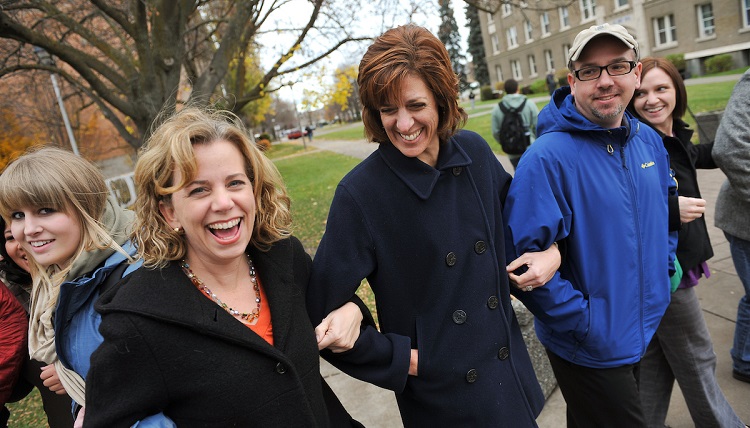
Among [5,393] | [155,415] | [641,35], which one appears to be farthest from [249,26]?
[641,35]

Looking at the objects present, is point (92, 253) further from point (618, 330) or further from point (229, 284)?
point (618, 330)

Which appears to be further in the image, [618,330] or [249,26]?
[249,26]

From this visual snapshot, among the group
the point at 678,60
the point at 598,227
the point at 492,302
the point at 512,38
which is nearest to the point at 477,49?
the point at 512,38

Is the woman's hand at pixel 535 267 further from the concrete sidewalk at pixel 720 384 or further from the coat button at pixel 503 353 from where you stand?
the concrete sidewalk at pixel 720 384

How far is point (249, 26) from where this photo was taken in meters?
11.5

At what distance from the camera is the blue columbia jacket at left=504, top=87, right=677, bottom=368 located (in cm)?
212

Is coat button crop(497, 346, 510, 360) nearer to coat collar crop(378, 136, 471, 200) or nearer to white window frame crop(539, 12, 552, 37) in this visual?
coat collar crop(378, 136, 471, 200)

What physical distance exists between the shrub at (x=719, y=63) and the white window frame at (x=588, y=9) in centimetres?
1052

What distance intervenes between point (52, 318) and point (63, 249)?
0.92 feet

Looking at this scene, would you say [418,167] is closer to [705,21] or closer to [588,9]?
[705,21]

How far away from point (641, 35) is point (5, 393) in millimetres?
35726

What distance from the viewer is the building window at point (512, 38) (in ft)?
142

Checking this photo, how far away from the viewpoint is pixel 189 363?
5.02ft

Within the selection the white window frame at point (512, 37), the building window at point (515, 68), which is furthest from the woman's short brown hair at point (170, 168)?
the building window at point (515, 68)
